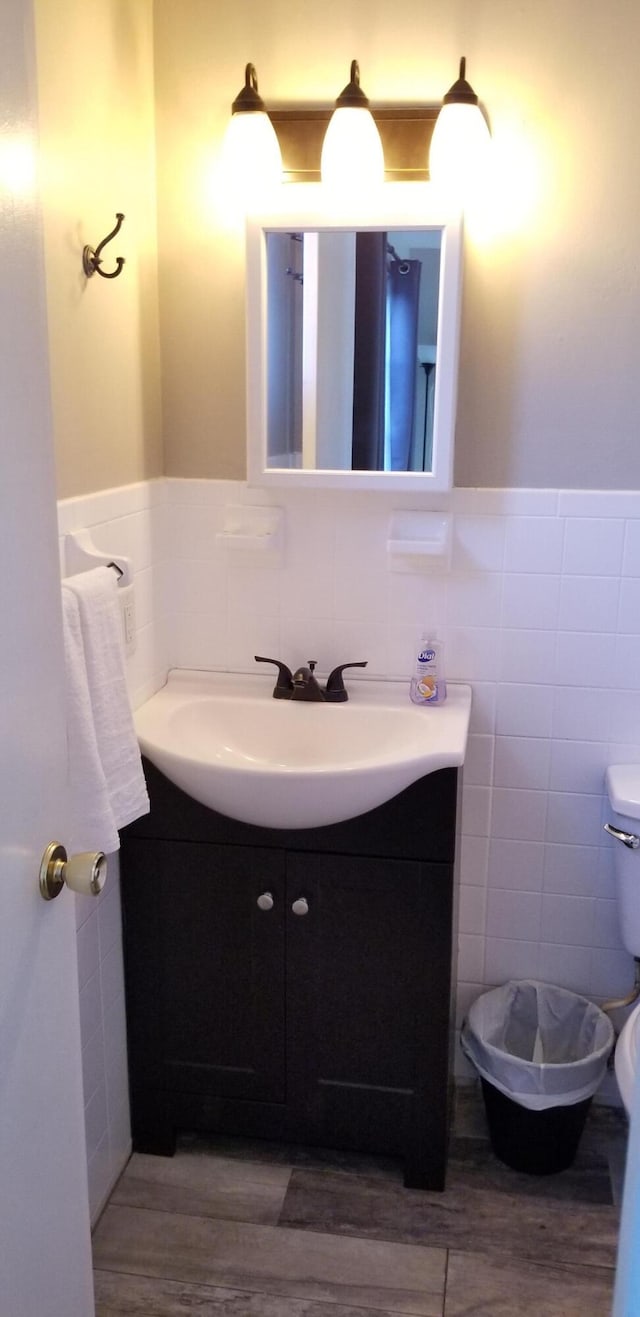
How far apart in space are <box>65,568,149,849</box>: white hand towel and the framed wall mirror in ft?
1.87

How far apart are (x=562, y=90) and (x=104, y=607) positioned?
126cm

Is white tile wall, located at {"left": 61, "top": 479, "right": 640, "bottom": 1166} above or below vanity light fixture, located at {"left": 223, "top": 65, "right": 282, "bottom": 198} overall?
below

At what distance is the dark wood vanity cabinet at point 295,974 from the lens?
1.92 metres

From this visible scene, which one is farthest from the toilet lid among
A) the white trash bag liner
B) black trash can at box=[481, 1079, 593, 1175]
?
black trash can at box=[481, 1079, 593, 1175]

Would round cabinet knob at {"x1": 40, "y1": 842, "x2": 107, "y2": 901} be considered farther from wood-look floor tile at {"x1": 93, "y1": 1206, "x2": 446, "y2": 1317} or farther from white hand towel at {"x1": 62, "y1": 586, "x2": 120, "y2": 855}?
wood-look floor tile at {"x1": 93, "y1": 1206, "x2": 446, "y2": 1317}

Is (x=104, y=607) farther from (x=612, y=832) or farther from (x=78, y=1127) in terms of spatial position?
(x=612, y=832)

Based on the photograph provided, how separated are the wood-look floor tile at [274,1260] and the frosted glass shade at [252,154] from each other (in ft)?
A: 6.29

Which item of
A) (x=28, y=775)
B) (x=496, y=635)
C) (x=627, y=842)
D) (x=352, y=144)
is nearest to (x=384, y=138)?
(x=352, y=144)

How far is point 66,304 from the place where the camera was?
65.4 inches

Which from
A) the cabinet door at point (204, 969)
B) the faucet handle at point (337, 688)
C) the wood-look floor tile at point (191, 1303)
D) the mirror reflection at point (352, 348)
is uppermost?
the mirror reflection at point (352, 348)

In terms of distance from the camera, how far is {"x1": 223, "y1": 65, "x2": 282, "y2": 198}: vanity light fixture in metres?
1.94

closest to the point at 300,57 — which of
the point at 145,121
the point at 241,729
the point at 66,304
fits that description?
the point at 145,121

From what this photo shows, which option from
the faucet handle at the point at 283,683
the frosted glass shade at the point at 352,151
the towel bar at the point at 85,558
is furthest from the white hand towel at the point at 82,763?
the frosted glass shade at the point at 352,151

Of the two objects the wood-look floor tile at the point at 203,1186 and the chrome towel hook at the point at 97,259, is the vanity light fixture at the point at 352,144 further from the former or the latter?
the wood-look floor tile at the point at 203,1186
